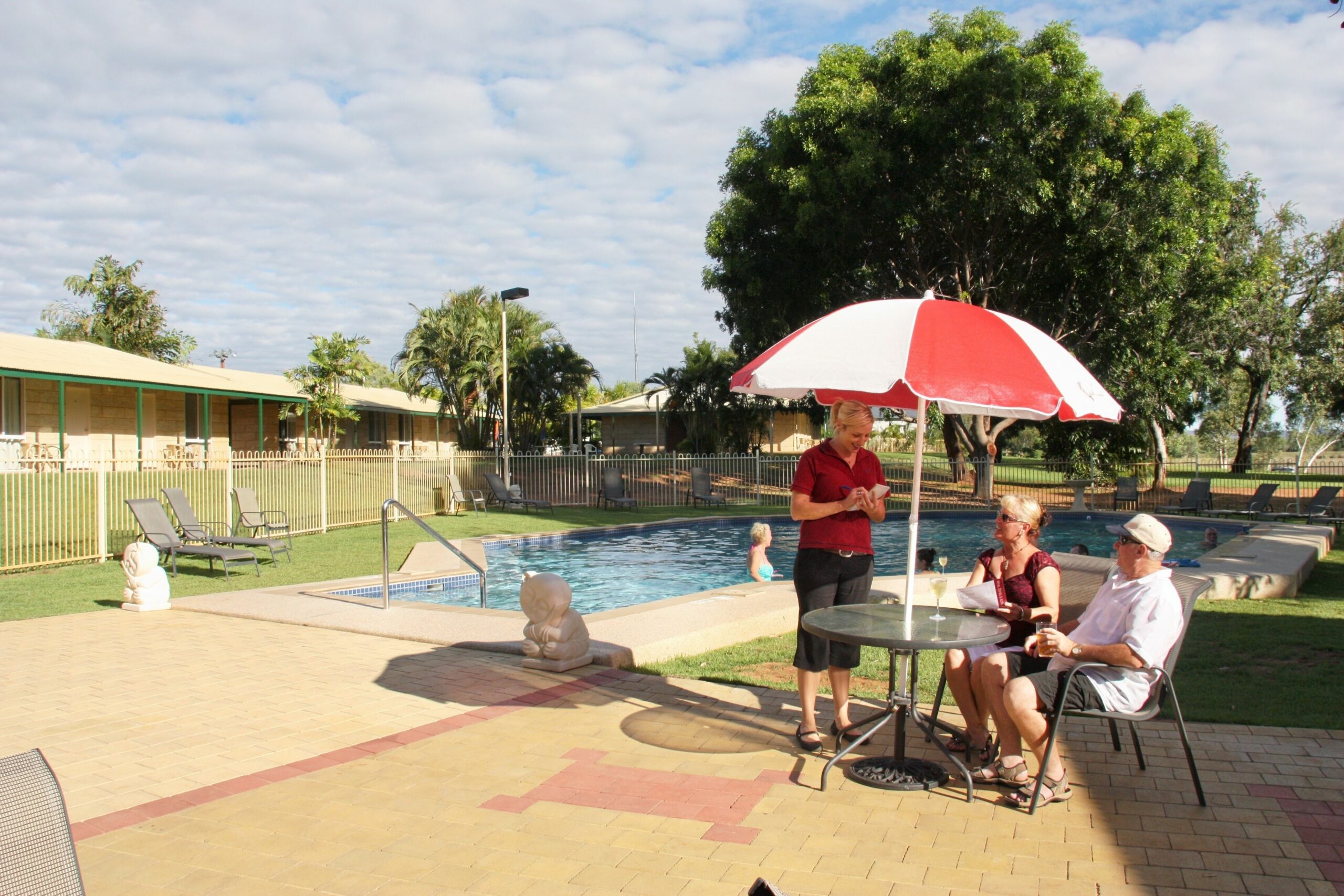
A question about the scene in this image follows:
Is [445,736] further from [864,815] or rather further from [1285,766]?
[1285,766]

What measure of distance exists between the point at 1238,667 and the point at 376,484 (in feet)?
57.6

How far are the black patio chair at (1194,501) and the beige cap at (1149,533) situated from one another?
19.8 m

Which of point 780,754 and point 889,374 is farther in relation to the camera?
point 780,754

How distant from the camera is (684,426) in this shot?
135ft

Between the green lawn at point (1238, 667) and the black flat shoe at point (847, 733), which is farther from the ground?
the black flat shoe at point (847, 733)

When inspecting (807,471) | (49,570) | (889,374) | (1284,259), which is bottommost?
(49,570)

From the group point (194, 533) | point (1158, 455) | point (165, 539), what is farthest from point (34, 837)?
point (1158, 455)

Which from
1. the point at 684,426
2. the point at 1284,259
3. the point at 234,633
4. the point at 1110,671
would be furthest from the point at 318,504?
the point at 1284,259

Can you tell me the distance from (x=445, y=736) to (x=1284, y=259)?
38.5 meters

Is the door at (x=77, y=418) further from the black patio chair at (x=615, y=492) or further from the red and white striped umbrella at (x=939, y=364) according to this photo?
the red and white striped umbrella at (x=939, y=364)

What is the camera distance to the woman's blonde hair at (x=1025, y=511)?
4.68m

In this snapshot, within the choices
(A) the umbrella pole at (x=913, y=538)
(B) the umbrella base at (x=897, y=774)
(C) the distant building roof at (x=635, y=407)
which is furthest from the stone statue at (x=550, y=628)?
(C) the distant building roof at (x=635, y=407)

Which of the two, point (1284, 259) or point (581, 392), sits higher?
point (1284, 259)

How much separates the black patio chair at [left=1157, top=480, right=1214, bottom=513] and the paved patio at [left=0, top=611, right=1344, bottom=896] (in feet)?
60.2
